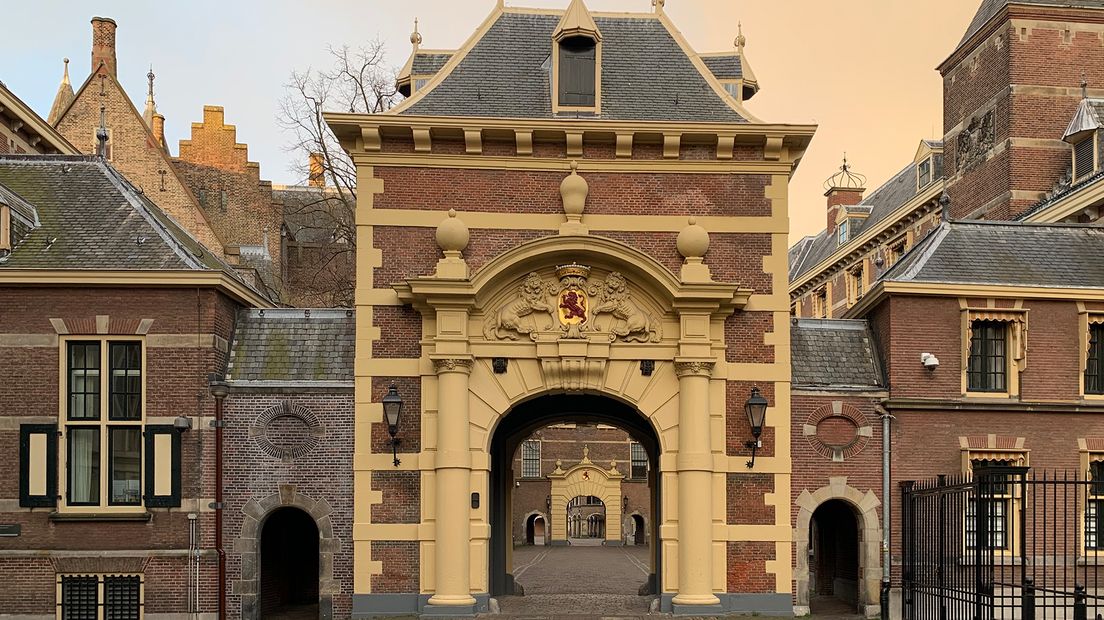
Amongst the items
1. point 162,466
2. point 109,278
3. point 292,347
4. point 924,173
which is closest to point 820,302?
point 924,173

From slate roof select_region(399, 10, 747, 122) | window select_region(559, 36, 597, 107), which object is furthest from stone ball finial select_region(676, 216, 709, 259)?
window select_region(559, 36, 597, 107)

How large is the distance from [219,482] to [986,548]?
1230cm

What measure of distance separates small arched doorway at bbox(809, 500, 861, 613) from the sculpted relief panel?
16.5 feet

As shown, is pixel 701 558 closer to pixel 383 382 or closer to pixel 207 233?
pixel 383 382

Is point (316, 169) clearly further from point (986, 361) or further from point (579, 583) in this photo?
point (986, 361)

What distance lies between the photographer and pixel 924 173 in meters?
47.3

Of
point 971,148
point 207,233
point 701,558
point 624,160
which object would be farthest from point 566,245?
point 207,233

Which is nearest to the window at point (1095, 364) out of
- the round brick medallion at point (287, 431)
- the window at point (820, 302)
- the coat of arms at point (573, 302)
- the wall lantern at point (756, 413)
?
the wall lantern at point (756, 413)

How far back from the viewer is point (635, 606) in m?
22.1

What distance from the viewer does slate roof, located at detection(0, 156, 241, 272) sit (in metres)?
20.8

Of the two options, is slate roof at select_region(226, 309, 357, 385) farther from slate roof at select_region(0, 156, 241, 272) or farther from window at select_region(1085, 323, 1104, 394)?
window at select_region(1085, 323, 1104, 394)

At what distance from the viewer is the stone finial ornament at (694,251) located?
21172mm

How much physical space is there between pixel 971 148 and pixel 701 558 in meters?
22.7

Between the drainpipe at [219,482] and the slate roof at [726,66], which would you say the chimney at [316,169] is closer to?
the slate roof at [726,66]
